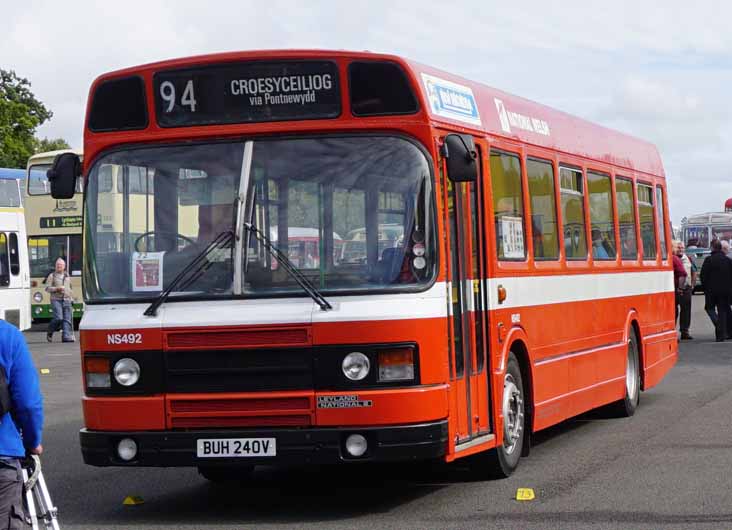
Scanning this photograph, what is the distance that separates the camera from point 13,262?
3572 cm

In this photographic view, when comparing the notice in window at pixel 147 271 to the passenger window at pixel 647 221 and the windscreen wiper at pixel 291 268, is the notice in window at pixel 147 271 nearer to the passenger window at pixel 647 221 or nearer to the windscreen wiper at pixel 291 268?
the windscreen wiper at pixel 291 268

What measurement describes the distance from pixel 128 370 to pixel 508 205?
3460 mm

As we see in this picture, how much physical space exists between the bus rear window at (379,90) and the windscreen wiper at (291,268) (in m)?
1.00

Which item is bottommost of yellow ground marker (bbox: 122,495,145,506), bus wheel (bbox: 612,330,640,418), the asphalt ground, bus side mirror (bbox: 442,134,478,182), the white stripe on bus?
the asphalt ground

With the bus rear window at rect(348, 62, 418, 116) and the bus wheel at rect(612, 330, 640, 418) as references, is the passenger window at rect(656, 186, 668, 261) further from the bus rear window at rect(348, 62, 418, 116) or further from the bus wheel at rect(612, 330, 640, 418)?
the bus rear window at rect(348, 62, 418, 116)

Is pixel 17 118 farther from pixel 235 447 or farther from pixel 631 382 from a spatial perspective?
pixel 235 447

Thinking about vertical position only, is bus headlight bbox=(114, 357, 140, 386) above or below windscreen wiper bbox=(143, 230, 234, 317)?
below

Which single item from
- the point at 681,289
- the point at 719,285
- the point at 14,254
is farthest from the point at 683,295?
the point at 14,254

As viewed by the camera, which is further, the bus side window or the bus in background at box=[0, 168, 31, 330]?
the bus in background at box=[0, 168, 31, 330]

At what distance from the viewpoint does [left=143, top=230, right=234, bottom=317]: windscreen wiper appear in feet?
32.2

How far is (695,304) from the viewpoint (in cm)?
4778

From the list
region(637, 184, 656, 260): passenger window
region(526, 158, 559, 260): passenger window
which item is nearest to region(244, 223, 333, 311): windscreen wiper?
region(526, 158, 559, 260): passenger window

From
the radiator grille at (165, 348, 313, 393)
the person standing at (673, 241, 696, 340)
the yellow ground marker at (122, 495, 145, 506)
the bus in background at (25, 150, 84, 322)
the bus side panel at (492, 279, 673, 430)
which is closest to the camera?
the radiator grille at (165, 348, 313, 393)

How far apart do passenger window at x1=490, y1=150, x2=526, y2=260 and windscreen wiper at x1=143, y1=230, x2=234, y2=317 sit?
244 cm
